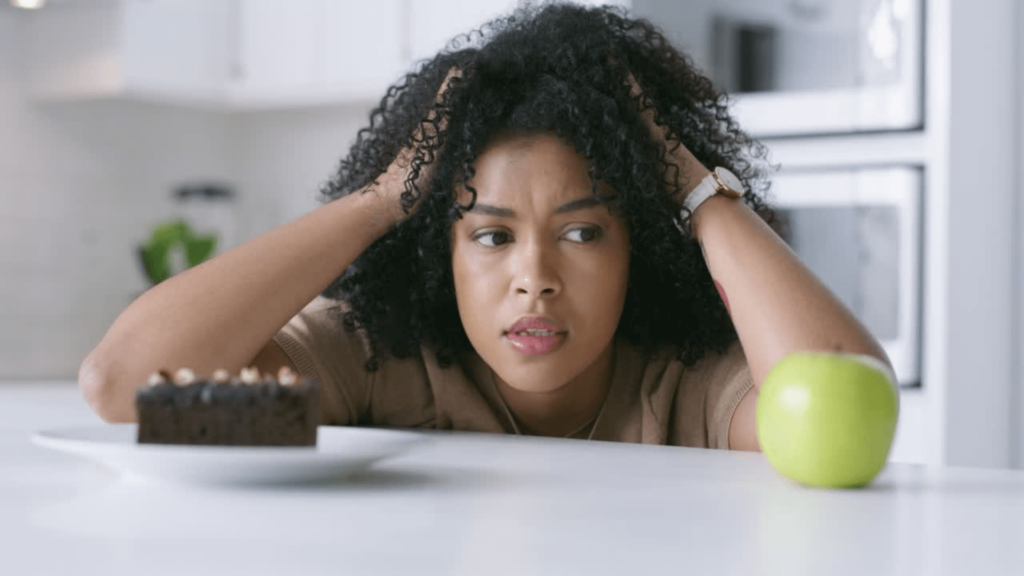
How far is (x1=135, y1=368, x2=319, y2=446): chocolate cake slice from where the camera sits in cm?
83

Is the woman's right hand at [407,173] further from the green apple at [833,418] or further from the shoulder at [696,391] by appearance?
the green apple at [833,418]

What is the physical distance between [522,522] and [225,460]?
21cm

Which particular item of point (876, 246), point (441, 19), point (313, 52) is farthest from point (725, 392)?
point (313, 52)

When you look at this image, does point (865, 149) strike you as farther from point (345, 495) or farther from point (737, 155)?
point (345, 495)

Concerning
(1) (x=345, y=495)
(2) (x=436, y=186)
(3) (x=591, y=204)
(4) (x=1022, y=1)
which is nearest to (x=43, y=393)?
(2) (x=436, y=186)

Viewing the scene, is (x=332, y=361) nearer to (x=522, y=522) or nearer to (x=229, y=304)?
(x=229, y=304)

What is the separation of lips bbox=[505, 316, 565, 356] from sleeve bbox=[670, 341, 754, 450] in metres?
0.21

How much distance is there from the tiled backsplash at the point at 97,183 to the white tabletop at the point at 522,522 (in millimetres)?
2562

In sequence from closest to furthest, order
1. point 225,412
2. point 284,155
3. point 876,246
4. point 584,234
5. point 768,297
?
point 225,412, point 768,297, point 584,234, point 876,246, point 284,155

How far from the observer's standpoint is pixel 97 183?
3596 millimetres

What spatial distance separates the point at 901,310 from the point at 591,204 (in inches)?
56.1

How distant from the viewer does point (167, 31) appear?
343 cm

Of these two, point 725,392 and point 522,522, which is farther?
point 725,392

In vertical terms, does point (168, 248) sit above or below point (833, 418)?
above
